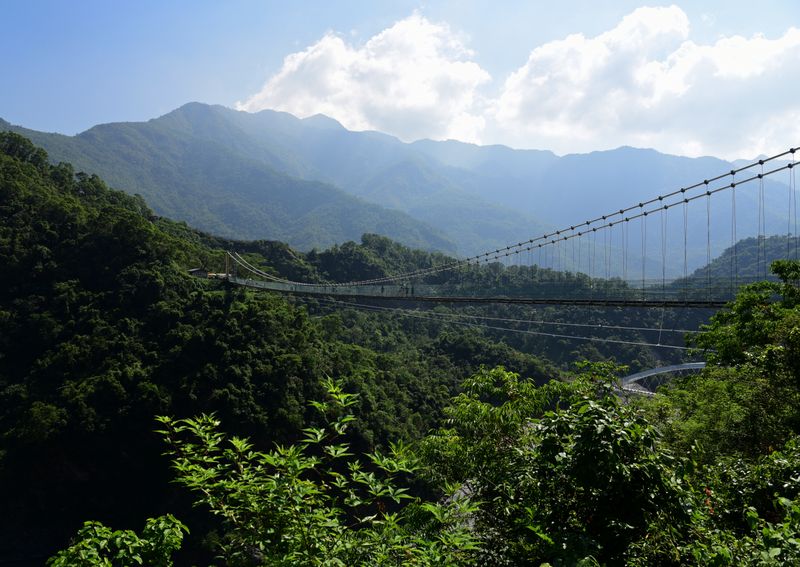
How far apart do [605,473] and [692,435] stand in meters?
5.10

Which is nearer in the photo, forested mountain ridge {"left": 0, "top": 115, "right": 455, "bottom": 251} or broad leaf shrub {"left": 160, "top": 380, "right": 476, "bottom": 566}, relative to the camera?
broad leaf shrub {"left": 160, "top": 380, "right": 476, "bottom": 566}

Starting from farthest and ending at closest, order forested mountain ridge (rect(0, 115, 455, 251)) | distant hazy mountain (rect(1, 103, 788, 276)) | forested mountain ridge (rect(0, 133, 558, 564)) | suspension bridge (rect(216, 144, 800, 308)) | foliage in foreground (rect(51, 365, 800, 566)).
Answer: distant hazy mountain (rect(1, 103, 788, 276)) < forested mountain ridge (rect(0, 115, 455, 251)) < forested mountain ridge (rect(0, 133, 558, 564)) < suspension bridge (rect(216, 144, 800, 308)) < foliage in foreground (rect(51, 365, 800, 566))

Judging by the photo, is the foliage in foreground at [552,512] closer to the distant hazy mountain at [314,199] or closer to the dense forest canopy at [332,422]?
the dense forest canopy at [332,422]

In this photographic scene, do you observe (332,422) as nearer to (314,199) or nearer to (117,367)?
(117,367)

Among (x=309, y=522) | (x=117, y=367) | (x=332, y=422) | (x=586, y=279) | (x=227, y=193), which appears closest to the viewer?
(x=309, y=522)

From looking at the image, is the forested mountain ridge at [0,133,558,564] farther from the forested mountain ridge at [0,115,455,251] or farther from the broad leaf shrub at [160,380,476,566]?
the forested mountain ridge at [0,115,455,251]

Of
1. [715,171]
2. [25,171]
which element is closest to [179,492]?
[25,171]

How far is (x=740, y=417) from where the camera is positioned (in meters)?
5.27

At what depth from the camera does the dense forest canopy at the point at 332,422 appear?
2.36m

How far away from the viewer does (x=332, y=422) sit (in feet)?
8.73

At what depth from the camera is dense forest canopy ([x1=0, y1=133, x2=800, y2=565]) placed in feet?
7.75

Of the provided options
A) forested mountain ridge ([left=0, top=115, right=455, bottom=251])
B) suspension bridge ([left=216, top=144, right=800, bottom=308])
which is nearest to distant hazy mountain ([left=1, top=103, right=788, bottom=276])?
forested mountain ridge ([left=0, top=115, right=455, bottom=251])

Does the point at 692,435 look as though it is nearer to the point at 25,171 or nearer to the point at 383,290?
the point at 383,290

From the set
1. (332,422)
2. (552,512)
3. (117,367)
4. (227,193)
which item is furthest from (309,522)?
(227,193)
